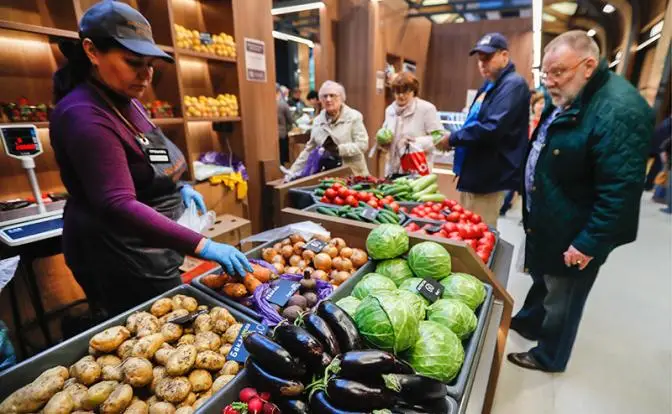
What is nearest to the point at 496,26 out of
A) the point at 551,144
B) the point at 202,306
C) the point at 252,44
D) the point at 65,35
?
the point at 252,44

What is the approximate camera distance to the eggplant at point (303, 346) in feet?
2.75

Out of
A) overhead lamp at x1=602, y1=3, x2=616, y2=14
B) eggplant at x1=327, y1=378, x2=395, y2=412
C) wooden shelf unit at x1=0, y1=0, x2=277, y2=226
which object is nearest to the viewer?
eggplant at x1=327, y1=378, x2=395, y2=412

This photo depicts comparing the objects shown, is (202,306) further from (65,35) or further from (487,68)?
(487,68)

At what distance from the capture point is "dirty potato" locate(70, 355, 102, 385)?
0.90m

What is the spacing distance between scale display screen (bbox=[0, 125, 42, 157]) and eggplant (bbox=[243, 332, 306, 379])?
2146mm

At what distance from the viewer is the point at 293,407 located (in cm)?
81

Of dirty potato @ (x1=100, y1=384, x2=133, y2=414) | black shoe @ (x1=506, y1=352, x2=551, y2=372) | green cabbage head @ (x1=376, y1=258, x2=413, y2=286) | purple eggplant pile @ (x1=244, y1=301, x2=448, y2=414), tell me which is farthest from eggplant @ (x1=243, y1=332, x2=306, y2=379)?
black shoe @ (x1=506, y1=352, x2=551, y2=372)

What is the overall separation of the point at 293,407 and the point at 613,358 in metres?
2.67

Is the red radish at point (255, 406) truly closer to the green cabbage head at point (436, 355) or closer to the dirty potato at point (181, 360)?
the dirty potato at point (181, 360)

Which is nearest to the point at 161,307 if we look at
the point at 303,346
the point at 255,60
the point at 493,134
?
the point at 303,346

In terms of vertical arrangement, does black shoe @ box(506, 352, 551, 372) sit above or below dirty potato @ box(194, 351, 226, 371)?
below

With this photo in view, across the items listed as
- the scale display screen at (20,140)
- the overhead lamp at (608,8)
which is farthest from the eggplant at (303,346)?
the overhead lamp at (608,8)

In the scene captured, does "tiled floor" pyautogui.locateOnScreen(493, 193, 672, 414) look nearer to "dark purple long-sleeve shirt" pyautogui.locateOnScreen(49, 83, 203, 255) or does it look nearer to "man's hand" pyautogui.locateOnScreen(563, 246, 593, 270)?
"man's hand" pyautogui.locateOnScreen(563, 246, 593, 270)

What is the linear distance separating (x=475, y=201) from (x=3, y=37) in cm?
374
